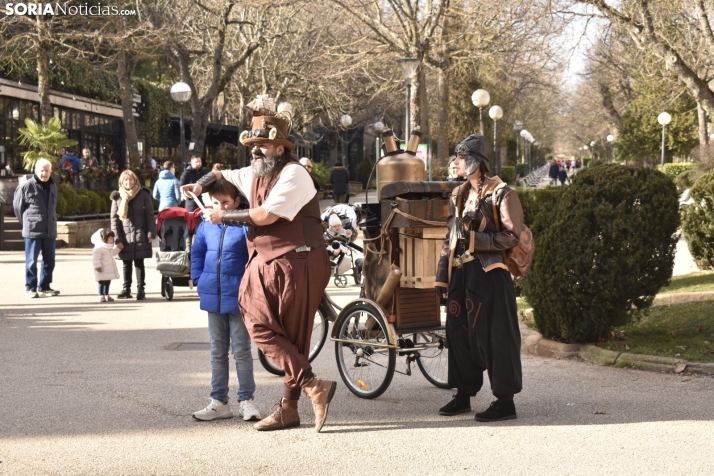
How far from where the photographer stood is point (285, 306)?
600 cm

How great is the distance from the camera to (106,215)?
24719 mm

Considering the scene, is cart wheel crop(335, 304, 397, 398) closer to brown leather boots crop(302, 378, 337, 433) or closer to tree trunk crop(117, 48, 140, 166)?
brown leather boots crop(302, 378, 337, 433)

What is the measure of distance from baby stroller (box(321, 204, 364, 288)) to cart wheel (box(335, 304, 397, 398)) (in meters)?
0.61

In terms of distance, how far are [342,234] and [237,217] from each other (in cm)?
267

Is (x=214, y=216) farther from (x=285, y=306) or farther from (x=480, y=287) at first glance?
(x=480, y=287)

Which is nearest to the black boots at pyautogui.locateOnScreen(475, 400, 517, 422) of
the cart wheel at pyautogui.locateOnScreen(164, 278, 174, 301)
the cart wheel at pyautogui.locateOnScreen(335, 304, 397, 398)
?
the cart wheel at pyautogui.locateOnScreen(335, 304, 397, 398)

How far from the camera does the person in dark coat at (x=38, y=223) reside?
13.4 meters

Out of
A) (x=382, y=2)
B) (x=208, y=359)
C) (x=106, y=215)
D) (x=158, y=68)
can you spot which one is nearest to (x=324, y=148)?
(x=158, y=68)

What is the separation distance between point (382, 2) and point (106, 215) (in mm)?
11297

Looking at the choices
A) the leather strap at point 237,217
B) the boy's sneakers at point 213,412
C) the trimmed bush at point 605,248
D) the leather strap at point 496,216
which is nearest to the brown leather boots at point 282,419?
the boy's sneakers at point 213,412

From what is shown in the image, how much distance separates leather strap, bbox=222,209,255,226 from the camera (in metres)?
5.89

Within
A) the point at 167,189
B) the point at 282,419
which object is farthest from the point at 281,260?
the point at 167,189

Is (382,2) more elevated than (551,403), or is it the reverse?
(382,2)

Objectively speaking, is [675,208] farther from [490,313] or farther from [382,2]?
[382,2]
